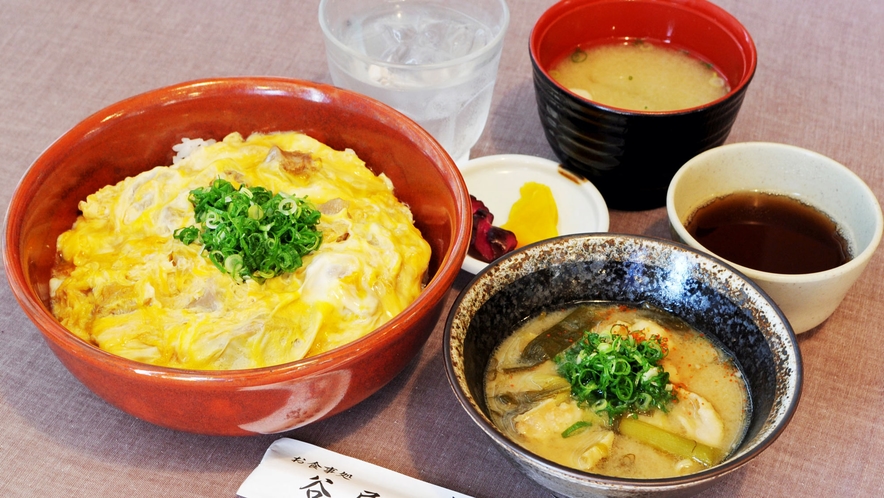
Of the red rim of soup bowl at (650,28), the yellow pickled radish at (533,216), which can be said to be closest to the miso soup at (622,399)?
the yellow pickled radish at (533,216)

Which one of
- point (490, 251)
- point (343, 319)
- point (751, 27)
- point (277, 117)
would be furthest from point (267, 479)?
point (751, 27)

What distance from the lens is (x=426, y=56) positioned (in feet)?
9.37

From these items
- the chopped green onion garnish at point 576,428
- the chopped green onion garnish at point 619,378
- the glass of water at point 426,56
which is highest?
the glass of water at point 426,56

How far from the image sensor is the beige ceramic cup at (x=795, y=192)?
2225 millimetres

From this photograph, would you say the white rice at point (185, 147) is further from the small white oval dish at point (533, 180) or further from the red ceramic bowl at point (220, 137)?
the small white oval dish at point (533, 180)

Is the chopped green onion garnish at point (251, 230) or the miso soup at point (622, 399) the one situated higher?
the chopped green onion garnish at point (251, 230)

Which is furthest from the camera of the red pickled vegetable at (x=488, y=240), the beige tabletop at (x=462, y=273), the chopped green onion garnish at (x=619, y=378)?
the red pickled vegetable at (x=488, y=240)

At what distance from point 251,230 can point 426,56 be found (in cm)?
106

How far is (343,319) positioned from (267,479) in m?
0.44

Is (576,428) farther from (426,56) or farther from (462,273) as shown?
(426,56)

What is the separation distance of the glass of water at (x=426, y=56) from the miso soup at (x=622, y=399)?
0.96 metres

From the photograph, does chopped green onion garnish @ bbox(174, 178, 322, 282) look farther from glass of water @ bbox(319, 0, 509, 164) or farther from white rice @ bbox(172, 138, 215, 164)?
glass of water @ bbox(319, 0, 509, 164)

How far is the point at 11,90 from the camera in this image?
10.7ft

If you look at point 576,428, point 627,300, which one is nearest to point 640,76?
point 627,300
